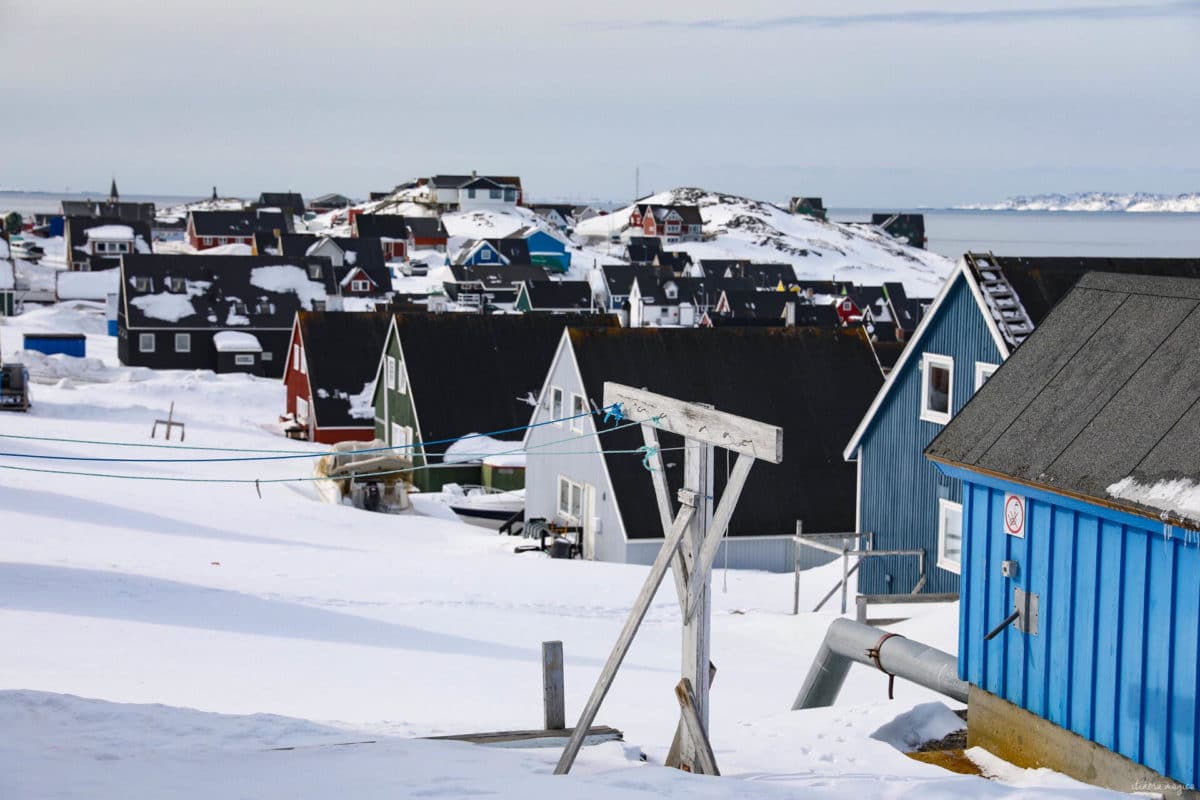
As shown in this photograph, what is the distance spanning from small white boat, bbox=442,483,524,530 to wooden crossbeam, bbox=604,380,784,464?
2330cm

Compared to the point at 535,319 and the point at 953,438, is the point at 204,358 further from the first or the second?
the point at 953,438

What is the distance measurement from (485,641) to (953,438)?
7.79 metres

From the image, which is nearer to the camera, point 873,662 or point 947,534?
point 873,662

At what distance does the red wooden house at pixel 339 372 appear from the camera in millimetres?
46906

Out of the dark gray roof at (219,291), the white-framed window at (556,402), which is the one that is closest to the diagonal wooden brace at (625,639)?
the white-framed window at (556,402)

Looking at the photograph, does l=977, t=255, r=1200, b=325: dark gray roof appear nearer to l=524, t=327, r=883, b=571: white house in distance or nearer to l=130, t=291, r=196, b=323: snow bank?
l=524, t=327, r=883, b=571: white house in distance

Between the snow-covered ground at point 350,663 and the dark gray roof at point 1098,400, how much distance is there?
2.32m

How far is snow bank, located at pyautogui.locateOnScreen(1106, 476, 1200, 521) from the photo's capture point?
844cm

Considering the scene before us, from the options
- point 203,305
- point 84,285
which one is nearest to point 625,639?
point 203,305

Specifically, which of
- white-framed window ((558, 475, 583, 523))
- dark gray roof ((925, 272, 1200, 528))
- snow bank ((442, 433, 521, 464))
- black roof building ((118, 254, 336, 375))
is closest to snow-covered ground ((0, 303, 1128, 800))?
white-framed window ((558, 475, 583, 523))

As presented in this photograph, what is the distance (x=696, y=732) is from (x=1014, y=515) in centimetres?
315

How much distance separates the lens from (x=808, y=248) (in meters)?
178

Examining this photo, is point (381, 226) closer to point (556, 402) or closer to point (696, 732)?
point (556, 402)

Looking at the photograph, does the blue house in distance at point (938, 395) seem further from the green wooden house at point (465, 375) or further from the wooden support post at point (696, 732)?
the green wooden house at point (465, 375)
